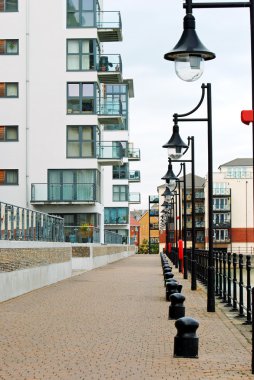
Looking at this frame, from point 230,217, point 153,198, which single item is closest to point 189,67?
point 230,217

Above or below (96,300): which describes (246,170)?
above

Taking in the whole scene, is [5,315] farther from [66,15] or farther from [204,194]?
[204,194]

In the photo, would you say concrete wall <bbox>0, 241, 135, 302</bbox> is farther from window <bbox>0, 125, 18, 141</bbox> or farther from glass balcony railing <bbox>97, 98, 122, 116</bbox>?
glass balcony railing <bbox>97, 98, 122, 116</bbox>

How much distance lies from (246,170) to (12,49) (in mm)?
111295

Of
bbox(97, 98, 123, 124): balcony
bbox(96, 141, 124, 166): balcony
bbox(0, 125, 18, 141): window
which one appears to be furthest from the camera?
bbox(96, 141, 124, 166): balcony

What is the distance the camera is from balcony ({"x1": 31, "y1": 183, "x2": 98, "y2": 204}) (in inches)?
2066

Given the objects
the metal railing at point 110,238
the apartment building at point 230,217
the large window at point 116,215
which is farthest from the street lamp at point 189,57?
the apartment building at point 230,217

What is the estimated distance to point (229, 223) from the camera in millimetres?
133750

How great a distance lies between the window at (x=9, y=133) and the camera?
175ft

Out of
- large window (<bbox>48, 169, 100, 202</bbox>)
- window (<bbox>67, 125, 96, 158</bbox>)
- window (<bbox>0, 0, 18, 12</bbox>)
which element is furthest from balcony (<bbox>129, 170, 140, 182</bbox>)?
window (<bbox>0, 0, 18, 12</bbox>)

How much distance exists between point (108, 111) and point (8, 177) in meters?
7.71

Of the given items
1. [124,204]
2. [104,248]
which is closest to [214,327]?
[104,248]

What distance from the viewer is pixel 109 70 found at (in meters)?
54.5

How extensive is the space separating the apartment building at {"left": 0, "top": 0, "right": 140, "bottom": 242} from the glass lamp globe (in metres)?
43.9
